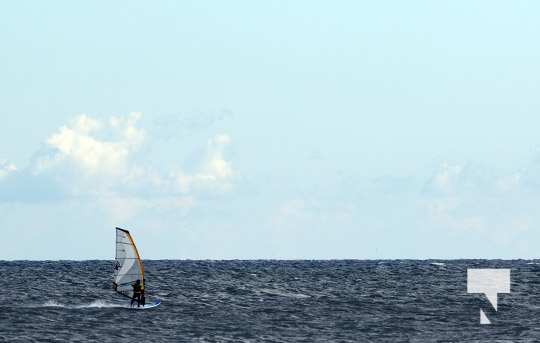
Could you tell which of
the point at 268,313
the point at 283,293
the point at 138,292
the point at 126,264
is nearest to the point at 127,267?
the point at 126,264

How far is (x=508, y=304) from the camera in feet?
235

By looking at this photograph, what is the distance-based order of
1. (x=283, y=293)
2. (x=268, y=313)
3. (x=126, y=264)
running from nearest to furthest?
(x=268, y=313)
(x=126, y=264)
(x=283, y=293)

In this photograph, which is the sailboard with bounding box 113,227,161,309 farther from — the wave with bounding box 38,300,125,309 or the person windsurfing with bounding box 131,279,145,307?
the wave with bounding box 38,300,125,309

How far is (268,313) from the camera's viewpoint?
64500mm

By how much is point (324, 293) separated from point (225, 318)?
24.3 meters

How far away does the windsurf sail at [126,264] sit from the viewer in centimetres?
6625

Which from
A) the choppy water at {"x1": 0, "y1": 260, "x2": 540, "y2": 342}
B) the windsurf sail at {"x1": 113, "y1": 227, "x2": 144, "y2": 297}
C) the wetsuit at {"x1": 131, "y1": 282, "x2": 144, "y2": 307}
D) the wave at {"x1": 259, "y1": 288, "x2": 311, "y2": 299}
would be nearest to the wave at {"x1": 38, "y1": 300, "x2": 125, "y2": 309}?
the choppy water at {"x1": 0, "y1": 260, "x2": 540, "y2": 342}

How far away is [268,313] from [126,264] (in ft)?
32.2

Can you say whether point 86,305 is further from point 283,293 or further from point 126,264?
point 283,293

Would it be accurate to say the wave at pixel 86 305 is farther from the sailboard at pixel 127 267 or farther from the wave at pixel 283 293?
the wave at pixel 283 293

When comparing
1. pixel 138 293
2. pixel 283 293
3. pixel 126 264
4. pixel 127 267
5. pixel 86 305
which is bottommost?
pixel 86 305

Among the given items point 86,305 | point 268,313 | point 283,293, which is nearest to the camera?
point 268,313

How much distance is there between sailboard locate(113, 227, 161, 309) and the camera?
6625 centimetres

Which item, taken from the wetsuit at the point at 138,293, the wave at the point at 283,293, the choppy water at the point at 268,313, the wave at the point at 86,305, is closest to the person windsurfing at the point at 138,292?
the wetsuit at the point at 138,293
